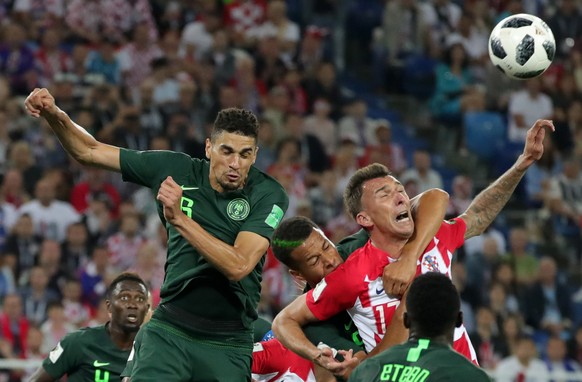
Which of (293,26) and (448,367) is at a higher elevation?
(293,26)

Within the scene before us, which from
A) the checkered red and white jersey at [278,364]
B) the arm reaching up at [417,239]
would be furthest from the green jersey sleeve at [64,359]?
the arm reaching up at [417,239]

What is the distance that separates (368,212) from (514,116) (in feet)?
33.3

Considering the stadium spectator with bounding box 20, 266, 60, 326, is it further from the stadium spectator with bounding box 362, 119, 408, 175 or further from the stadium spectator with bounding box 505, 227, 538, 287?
the stadium spectator with bounding box 505, 227, 538, 287

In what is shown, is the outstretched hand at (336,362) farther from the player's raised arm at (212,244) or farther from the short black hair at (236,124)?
the short black hair at (236,124)

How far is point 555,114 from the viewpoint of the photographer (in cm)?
1673

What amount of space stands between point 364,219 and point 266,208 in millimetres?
534

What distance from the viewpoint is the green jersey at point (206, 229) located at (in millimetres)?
6465

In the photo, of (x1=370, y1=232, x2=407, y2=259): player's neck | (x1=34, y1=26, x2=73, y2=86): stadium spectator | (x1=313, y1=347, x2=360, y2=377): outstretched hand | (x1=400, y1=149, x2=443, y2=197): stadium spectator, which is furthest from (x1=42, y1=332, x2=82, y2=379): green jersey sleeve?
(x1=400, y1=149, x2=443, y2=197): stadium spectator

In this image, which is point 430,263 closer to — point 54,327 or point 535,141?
point 535,141

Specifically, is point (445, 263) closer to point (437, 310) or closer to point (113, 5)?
point (437, 310)

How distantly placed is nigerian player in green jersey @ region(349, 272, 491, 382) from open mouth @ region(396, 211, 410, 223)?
1304 mm

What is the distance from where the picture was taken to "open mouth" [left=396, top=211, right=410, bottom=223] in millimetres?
6473

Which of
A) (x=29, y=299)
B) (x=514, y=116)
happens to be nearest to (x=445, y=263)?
(x=29, y=299)

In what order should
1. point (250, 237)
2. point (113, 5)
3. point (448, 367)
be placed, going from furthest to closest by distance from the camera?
point (113, 5) → point (250, 237) → point (448, 367)
